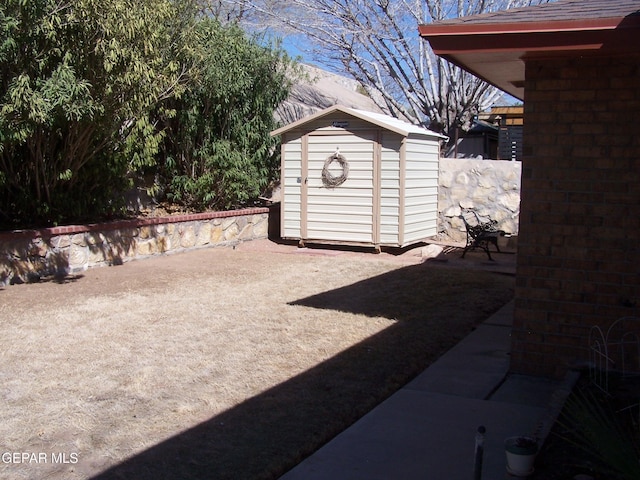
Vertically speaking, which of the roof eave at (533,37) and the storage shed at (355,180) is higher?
the roof eave at (533,37)

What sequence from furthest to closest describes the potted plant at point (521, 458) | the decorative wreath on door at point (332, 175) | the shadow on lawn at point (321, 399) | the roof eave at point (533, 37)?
the decorative wreath on door at point (332, 175) < the roof eave at point (533, 37) < the shadow on lawn at point (321, 399) < the potted plant at point (521, 458)

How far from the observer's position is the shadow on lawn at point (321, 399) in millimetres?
3775

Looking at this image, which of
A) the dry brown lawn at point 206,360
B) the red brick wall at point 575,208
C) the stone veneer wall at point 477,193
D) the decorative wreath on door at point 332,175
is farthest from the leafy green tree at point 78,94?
the stone veneer wall at point 477,193

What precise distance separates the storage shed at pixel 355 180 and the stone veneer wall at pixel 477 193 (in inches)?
38.8

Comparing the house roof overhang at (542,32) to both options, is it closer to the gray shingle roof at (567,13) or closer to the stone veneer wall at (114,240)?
the gray shingle roof at (567,13)

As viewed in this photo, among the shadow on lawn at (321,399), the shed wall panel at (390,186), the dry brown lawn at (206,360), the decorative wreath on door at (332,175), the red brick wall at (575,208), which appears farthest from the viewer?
the decorative wreath on door at (332,175)

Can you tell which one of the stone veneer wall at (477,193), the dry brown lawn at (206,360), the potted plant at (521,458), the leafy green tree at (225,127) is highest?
the leafy green tree at (225,127)

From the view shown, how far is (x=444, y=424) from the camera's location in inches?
169

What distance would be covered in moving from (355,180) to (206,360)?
7.10m

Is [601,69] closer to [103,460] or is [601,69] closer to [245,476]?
[245,476]

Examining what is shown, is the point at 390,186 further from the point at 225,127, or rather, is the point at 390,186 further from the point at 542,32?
the point at 542,32

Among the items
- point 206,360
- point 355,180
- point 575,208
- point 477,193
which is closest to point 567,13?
point 575,208

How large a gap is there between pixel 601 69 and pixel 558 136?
1.79ft

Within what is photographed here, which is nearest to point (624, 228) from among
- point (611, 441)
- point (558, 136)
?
point (558, 136)
